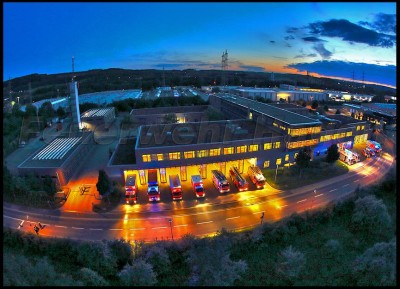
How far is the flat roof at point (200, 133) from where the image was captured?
30984 millimetres

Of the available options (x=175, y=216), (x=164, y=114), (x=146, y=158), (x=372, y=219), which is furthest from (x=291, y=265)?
(x=164, y=114)

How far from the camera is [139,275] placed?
16172mm

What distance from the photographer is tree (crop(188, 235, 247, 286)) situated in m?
15.9

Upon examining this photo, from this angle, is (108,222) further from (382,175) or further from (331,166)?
(382,175)

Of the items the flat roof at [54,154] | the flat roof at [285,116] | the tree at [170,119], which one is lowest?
the flat roof at [54,154]

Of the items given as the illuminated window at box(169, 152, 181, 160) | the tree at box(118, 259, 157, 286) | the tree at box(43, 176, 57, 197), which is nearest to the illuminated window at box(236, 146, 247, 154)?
the illuminated window at box(169, 152, 181, 160)

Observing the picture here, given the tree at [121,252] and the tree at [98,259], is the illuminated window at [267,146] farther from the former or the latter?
the tree at [98,259]

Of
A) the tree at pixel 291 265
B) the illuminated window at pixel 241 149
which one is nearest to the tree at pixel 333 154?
the illuminated window at pixel 241 149

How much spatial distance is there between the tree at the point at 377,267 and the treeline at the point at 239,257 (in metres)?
0.05

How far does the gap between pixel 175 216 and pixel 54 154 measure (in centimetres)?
1780

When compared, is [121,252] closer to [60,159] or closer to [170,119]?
[60,159]

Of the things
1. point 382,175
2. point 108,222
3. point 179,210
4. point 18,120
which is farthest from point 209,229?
point 18,120

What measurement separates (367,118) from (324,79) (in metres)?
101

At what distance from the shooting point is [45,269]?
1522 cm
